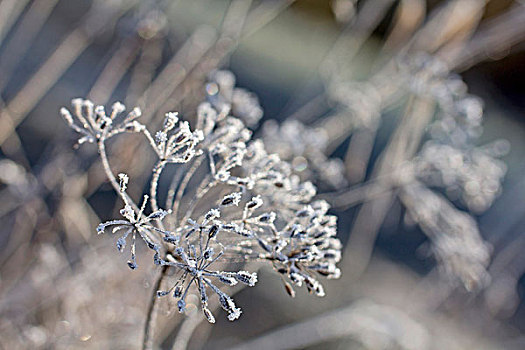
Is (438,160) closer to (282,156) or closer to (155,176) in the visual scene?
(282,156)

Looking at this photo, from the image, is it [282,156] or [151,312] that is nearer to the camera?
[151,312]

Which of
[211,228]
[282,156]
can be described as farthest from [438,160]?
[211,228]

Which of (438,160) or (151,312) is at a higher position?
(438,160)

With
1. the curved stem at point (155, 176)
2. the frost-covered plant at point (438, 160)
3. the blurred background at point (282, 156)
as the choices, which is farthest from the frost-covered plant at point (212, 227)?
the frost-covered plant at point (438, 160)

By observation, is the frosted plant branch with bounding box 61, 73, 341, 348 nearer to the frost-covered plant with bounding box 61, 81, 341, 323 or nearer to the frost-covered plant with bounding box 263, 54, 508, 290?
the frost-covered plant with bounding box 61, 81, 341, 323

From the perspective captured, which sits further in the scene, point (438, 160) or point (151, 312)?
point (438, 160)

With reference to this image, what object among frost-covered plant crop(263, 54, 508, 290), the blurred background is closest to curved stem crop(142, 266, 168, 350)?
the blurred background

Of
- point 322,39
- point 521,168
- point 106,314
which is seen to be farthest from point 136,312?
point 521,168

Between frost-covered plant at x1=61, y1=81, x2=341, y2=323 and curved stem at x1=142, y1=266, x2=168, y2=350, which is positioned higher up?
Answer: frost-covered plant at x1=61, y1=81, x2=341, y2=323

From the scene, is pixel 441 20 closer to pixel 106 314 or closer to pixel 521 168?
pixel 106 314

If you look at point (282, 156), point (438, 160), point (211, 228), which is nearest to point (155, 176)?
point (211, 228)

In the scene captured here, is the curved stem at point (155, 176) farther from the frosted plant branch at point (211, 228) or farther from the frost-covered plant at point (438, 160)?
the frost-covered plant at point (438, 160)
